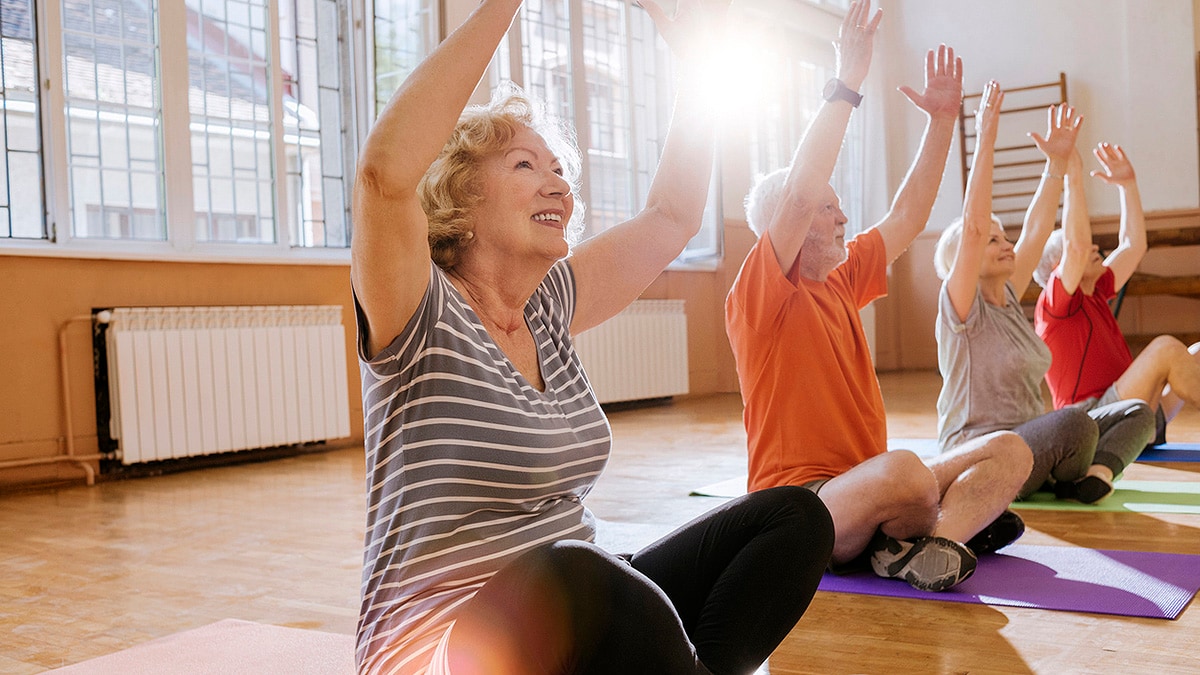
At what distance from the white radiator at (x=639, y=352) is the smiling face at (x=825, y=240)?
415cm

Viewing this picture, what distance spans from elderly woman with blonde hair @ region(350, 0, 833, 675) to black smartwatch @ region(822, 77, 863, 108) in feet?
2.62

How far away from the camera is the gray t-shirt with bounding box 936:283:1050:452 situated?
2.98 m

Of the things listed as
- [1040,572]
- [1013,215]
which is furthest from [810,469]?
[1013,215]

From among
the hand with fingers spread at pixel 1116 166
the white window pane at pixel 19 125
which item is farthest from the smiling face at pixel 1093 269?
the white window pane at pixel 19 125

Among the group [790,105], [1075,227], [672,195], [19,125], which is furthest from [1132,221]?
[790,105]

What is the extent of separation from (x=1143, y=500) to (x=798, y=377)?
1540 millimetres

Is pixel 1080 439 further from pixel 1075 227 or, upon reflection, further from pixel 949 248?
pixel 1075 227

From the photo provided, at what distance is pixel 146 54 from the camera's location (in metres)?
4.67

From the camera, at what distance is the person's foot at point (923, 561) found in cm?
210

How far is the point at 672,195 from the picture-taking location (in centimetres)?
→ 160

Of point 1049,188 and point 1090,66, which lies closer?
point 1049,188

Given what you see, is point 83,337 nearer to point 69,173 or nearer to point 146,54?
point 69,173

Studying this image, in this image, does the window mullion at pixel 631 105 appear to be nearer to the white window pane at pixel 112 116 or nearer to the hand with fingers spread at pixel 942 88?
the white window pane at pixel 112 116

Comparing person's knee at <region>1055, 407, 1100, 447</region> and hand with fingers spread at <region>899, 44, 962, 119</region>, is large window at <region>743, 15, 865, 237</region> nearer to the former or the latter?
person's knee at <region>1055, 407, 1100, 447</region>
